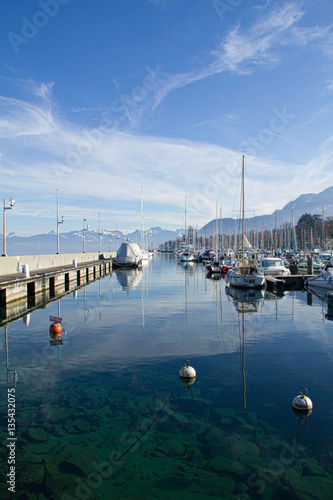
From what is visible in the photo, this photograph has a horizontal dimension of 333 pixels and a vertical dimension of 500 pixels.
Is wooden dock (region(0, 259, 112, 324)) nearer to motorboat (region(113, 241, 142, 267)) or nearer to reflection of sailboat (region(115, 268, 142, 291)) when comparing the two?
reflection of sailboat (region(115, 268, 142, 291))

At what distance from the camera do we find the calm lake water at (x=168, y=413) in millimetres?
6766

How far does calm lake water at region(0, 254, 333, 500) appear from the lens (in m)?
6.77

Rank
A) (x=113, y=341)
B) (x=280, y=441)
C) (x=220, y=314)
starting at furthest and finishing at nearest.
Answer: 1. (x=220, y=314)
2. (x=113, y=341)
3. (x=280, y=441)

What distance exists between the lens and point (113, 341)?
16.5m

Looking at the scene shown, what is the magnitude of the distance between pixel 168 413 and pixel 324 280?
31.7 meters

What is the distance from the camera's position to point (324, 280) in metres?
36.3

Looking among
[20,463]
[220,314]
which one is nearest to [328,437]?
[20,463]

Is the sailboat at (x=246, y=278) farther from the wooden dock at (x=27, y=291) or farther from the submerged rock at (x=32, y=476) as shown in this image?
the submerged rock at (x=32, y=476)

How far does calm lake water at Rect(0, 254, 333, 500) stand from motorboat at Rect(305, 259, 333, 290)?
703 inches

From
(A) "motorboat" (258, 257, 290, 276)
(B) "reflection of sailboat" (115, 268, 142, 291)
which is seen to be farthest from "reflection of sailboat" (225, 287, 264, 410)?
(B) "reflection of sailboat" (115, 268, 142, 291)

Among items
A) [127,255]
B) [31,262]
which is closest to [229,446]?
[31,262]

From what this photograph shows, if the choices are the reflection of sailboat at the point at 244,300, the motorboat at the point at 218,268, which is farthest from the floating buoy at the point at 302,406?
the motorboat at the point at 218,268

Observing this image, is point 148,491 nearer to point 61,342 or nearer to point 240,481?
point 240,481

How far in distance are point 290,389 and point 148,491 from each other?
6.11 meters
